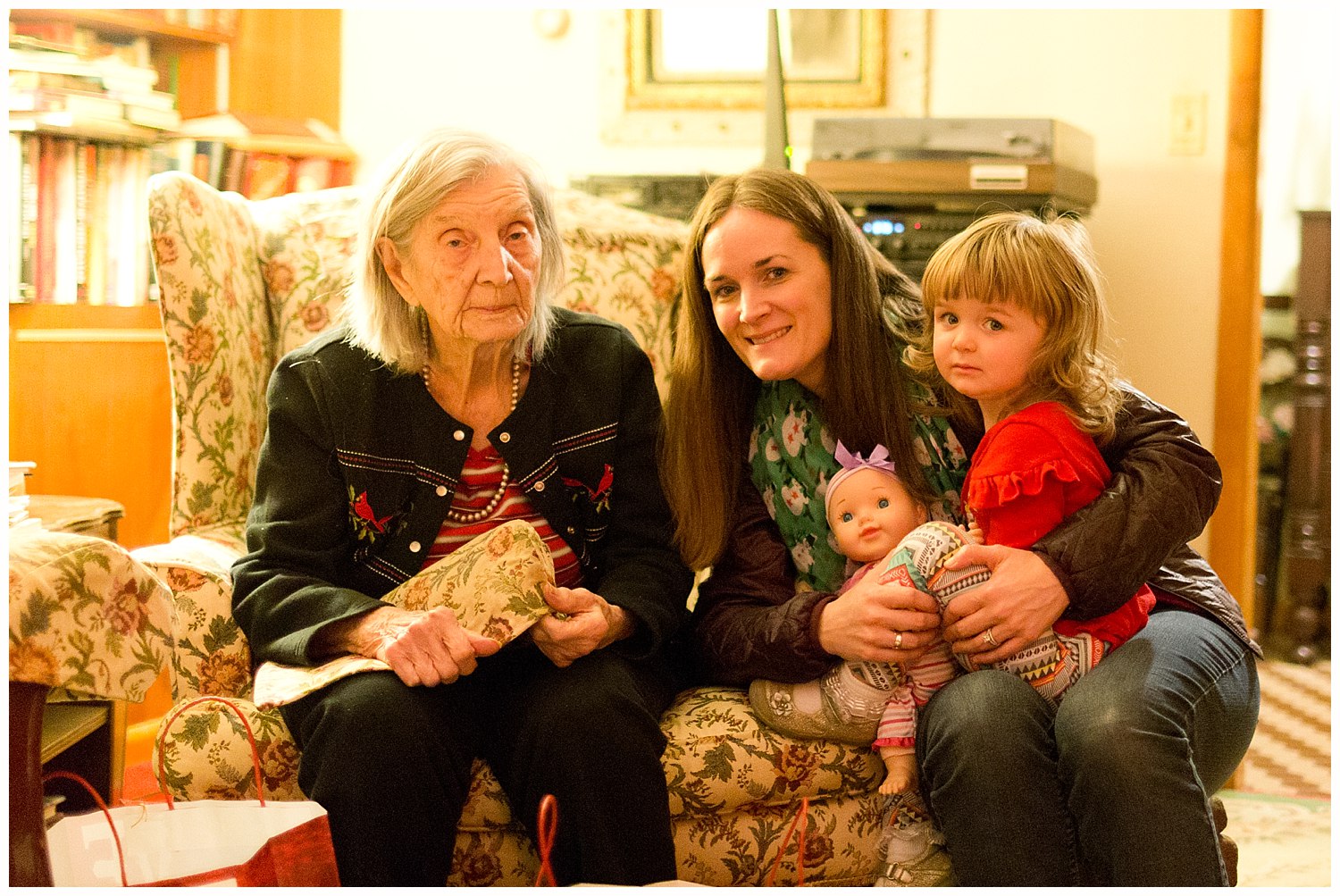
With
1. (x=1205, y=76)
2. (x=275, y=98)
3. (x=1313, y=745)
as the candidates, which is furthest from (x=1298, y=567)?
(x=275, y=98)

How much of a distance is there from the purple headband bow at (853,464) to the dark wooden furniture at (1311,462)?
7.38 feet

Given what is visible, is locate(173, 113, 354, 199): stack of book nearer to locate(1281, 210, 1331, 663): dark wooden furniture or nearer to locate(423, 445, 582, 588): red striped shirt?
locate(423, 445, 582, 588): red striped shirt

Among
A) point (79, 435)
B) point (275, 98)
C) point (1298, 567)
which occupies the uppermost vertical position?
point (275, 98)

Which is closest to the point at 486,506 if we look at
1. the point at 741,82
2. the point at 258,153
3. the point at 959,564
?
the point at 959,564

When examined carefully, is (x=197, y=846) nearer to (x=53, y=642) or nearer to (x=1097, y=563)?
(x=53, y=642)

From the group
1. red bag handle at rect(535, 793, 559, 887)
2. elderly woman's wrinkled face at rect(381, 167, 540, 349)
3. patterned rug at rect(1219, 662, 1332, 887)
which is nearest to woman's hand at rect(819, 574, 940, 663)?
red bag handle at rect(535, 793, 559, 887)

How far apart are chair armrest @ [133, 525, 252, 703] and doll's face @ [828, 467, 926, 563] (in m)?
0.74

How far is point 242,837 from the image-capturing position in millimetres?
1146

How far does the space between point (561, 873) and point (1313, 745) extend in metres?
2.10

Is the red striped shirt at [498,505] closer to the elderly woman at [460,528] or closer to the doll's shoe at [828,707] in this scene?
the elderly woman at [460,528]

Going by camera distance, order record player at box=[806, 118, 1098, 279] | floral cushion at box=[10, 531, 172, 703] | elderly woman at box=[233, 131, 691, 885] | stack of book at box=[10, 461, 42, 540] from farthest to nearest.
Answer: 1. record player at box=[806, 118, 1098, 279]
2. stack of book at box=[10, 461, 42, 540]
3. elderly woman at box=[233, 131, 691, 885]
4. floral cushion at box=[10, 531, 172, 703]

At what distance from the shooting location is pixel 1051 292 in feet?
4.36

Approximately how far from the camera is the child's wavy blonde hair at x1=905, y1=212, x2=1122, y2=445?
1331mm

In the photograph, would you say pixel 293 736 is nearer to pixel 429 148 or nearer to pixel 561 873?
pixel 561 873
